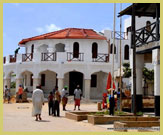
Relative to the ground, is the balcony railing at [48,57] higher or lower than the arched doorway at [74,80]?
higher

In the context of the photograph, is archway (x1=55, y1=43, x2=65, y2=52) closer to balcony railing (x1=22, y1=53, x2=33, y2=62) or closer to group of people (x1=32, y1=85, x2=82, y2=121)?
balcony railing (x1=22, y1=53, x2=33, y2=62)

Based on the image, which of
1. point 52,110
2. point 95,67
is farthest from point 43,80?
point 52,110

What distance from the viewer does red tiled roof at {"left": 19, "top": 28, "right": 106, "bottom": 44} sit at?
33434mm

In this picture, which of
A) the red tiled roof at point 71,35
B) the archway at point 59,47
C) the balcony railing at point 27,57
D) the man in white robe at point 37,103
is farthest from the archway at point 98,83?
the man in white robe at point 37,103

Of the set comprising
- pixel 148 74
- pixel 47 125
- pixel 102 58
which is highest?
pixel 102 58

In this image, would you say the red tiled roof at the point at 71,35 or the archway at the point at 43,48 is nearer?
the red tiled roof at the point at 71,35

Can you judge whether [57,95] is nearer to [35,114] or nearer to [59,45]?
[35,114]

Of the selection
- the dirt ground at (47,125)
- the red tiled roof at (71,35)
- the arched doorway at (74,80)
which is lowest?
the dirt ground at (47,125)

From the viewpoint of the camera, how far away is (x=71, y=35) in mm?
33875

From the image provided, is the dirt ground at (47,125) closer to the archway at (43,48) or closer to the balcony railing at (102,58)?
the balcony railing at (102,58)

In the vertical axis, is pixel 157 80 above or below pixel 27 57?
below

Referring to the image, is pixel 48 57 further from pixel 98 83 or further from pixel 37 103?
pixel 37 103

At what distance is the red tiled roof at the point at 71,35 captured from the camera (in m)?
33.4

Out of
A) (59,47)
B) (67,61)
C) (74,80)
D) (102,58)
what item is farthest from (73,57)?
(59,47)
